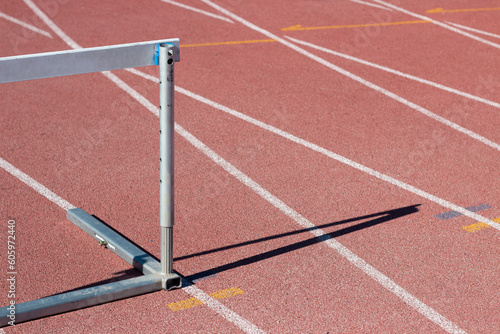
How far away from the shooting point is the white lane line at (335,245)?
16.0 ft

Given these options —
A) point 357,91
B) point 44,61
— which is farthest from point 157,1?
point 44,61

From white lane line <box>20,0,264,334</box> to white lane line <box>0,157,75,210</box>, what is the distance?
31 millimetres

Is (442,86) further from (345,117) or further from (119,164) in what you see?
(119,164)

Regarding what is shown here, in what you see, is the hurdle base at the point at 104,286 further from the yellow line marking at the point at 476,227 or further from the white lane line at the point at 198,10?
the white lane line at the point at 198,10

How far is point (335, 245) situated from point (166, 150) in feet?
6.49

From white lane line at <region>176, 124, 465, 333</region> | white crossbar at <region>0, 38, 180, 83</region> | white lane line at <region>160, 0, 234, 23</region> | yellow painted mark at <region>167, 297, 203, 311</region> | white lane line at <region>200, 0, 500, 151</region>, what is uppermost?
white crossbar at <region>0, 38, 180, 83</region>

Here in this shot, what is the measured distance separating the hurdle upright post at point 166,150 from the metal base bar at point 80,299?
0.54 ft

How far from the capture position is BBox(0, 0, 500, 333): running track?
16.3ft

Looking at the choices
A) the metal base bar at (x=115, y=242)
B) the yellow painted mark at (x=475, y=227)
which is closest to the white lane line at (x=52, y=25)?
the metal base bar at (x=115, y=242)

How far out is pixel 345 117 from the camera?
8.80 metres

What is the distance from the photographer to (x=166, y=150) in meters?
4.79

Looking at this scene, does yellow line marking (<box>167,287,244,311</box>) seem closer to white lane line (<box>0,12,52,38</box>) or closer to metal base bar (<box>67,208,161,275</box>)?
metal base bar (<box>67,208,161,275</box>)

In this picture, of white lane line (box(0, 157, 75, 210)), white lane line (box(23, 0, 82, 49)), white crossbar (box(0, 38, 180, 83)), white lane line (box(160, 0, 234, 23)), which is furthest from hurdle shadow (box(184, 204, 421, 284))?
white lane line (box(160, 0, 234, 23))

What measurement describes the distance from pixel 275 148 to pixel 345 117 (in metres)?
1.54
